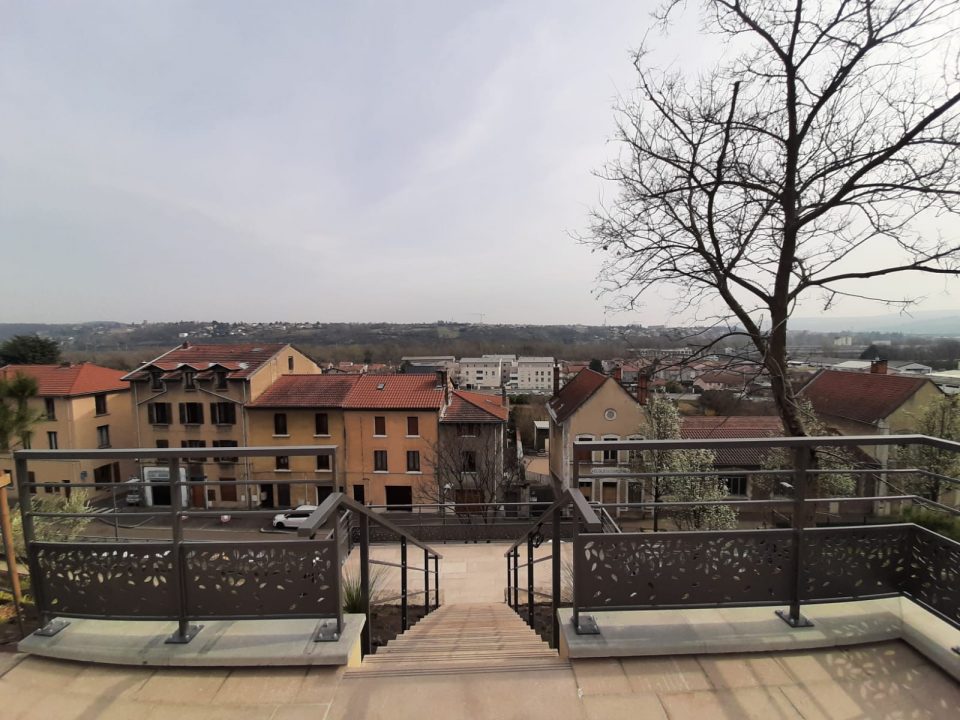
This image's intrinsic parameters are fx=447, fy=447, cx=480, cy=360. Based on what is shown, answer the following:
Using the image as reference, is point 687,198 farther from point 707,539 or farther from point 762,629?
point 762,629

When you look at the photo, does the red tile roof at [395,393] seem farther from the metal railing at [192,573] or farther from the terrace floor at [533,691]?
the terrace floor at [533,691]

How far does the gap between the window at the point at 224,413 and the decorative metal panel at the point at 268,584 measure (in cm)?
2108

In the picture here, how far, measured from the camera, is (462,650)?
2.93 m

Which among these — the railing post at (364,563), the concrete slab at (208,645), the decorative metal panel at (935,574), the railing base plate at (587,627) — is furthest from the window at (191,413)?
Answer: the decorative metal panel at (935,574)

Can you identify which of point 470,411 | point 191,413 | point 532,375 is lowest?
point 532,375

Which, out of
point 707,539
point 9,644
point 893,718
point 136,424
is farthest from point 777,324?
point 136,424

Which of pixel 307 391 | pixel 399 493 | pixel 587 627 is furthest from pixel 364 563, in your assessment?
pixel 307 391

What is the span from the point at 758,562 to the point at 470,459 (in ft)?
54.0

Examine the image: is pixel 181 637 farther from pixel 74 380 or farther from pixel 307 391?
pixel 74 380

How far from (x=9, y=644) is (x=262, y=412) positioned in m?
19.9

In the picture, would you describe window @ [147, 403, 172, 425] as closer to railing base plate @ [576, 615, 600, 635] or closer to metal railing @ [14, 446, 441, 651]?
metal railing @ [14, 446, 441, 651]

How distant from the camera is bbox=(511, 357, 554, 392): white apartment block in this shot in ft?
259

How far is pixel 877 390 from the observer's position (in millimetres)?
18375

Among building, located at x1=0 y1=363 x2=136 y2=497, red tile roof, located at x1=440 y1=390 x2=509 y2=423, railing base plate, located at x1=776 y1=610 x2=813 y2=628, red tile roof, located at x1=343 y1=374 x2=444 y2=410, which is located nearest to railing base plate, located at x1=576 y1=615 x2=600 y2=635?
railing base plate, located at x1=776 y1=610 x2=813 y2=628
